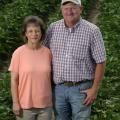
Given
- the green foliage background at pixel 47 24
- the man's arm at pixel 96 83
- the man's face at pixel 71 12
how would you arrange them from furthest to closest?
1. the green foliage background at pixel 47 24
2. the man's arm at pixel 96 83
3. the man's face at pixel 71 12

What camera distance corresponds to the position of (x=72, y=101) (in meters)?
5.27

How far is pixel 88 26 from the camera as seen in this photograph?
5.15 meters

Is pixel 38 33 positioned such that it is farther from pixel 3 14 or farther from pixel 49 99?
pixel 3 14

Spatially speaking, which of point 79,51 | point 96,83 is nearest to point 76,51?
point 79,51

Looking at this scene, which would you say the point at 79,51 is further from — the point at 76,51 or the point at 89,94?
the point at 89,94

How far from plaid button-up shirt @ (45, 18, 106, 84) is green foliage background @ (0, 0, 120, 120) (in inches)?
81.0

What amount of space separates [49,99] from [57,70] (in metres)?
0.35

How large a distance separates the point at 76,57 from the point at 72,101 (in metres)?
0.53

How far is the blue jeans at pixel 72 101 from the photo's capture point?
5.24 m

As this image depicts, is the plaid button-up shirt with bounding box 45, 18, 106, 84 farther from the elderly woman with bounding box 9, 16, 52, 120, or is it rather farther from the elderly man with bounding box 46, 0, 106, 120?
the elderly woman with bounding box 9, 16, 52, 120

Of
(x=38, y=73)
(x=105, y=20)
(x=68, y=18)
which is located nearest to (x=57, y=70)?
(x=38, y=73)

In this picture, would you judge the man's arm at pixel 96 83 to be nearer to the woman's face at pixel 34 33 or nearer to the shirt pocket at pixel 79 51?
the shirt pocket at pixel 79 51

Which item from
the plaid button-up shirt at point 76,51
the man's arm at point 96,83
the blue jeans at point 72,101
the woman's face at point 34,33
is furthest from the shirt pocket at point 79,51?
the woman's face at point 34,33

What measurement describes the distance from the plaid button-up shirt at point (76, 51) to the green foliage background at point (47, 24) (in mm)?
2057
